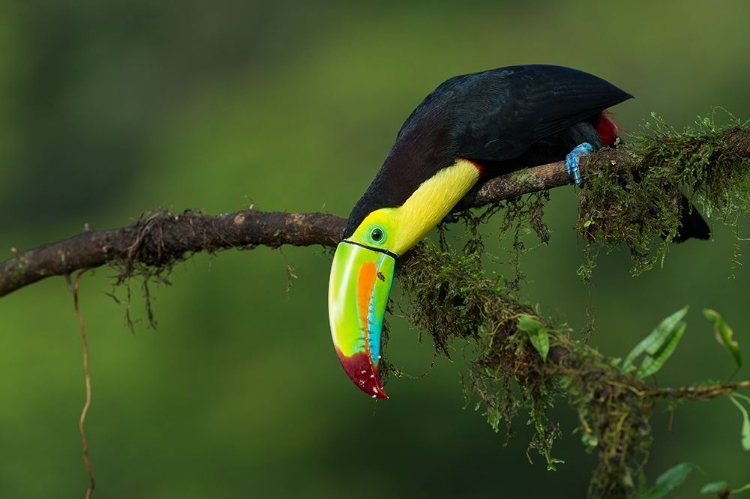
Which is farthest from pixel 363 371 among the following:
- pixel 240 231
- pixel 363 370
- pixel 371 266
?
pixel 240 231

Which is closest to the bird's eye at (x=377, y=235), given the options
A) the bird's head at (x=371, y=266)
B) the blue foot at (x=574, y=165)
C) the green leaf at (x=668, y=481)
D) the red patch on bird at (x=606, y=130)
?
the bird's head at (x=371, y=266)

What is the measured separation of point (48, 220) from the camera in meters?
15.3

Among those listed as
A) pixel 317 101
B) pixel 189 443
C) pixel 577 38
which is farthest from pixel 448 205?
pixel 577 38

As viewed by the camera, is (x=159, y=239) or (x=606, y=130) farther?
(x=606, y=130)

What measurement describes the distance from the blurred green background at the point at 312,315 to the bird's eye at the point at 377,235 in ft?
10.8

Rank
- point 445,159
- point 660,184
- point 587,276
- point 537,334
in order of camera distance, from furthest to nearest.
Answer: point 445,159 < point 587,276 < point 660,184 < point 537,334

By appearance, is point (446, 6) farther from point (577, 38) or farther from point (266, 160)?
point (266, 160)

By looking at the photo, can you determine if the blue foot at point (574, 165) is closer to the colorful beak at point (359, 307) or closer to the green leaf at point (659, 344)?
the colorful beak at point (359, 307)

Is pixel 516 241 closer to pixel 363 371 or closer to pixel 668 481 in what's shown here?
pixel 363 371

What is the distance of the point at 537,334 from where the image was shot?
2.41 metres

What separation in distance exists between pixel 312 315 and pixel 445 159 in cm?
613

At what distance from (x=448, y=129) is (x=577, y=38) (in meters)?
12.0

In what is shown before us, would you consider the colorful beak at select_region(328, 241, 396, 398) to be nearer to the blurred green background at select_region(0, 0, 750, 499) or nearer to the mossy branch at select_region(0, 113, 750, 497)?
the mossy branch at select_region(0, 113, 750, 497)

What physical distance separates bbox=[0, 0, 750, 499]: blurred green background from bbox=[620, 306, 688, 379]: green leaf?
4451 mm
